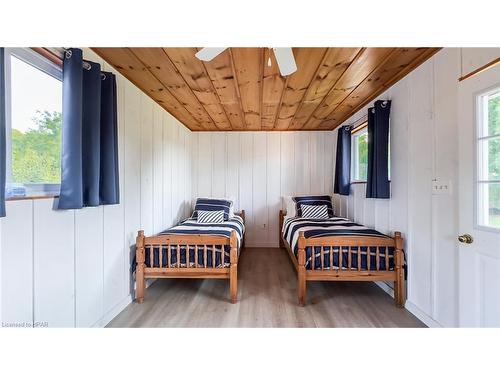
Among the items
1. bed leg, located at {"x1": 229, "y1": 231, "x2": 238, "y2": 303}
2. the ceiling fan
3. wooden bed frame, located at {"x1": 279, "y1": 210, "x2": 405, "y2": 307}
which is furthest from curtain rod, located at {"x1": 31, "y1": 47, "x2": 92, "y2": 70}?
wooden bed frame, located at {"x1": 279, "y1": 210, "x2": 405, "y2": 307}

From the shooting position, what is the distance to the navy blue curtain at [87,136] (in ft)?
4.55

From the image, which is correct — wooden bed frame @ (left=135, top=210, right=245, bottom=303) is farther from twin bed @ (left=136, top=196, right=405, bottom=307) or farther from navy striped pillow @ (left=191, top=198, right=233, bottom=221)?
navy striped pillow @ (left=191, top=198, right=233, bottom=221)

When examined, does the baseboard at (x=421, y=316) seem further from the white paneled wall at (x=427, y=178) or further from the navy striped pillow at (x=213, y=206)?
the navy striped pillow at (x=213, y=206)

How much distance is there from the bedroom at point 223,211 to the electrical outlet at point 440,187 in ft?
0.05

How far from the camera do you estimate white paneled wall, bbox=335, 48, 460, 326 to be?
5.31 feet

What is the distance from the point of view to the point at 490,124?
1281 mm

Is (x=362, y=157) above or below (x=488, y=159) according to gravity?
above

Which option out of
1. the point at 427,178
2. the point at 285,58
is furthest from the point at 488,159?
the point at 285,58

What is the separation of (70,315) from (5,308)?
473 mm

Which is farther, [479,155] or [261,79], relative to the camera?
[261,79]

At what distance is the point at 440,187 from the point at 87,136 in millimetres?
2662

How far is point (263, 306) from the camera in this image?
212cm

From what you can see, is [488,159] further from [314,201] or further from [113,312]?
[113,312]

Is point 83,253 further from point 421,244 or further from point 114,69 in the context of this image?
point 421,244
